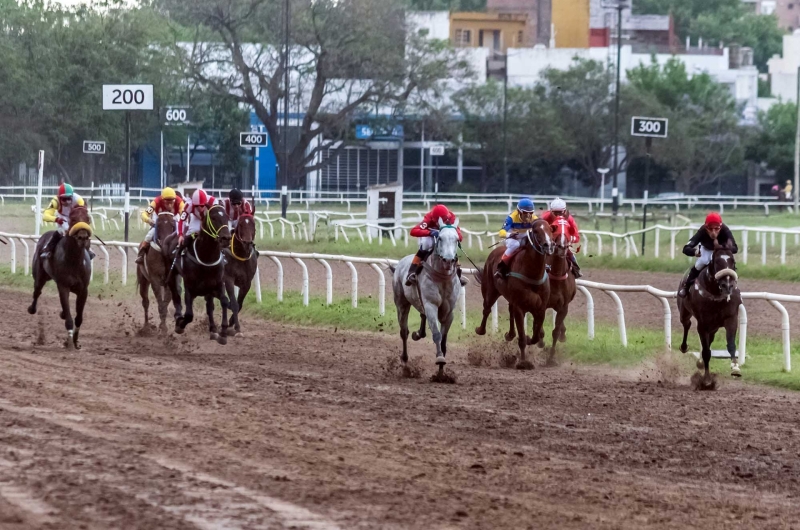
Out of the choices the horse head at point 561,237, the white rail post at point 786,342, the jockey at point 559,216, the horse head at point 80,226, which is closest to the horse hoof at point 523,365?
the horse head at point 561,237

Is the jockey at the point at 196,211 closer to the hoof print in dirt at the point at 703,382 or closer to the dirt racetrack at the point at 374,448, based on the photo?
the dirt racetrack at the point at 374,448

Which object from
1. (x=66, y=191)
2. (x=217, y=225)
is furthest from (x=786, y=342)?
(x=66, y=191)

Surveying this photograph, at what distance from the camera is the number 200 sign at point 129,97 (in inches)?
819

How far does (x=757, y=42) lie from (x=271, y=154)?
5988cm

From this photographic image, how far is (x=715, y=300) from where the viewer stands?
11.8 metres

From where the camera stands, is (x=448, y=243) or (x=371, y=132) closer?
(x=448, y=243)

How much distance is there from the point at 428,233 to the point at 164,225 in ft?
15.2

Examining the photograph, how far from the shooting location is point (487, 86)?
58062 millimetres

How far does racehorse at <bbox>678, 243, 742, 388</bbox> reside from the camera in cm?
1153

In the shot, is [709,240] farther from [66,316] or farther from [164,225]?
[164,225]

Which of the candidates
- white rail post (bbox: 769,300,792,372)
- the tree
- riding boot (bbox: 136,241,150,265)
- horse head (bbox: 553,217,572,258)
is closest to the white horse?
horse head (bbox: 553,217,572,258)

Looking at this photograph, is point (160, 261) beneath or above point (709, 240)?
beneath

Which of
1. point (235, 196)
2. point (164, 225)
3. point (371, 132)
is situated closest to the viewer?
point (235, 196)

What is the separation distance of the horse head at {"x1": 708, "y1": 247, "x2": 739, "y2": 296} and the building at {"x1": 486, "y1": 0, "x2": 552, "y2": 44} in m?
65.9
